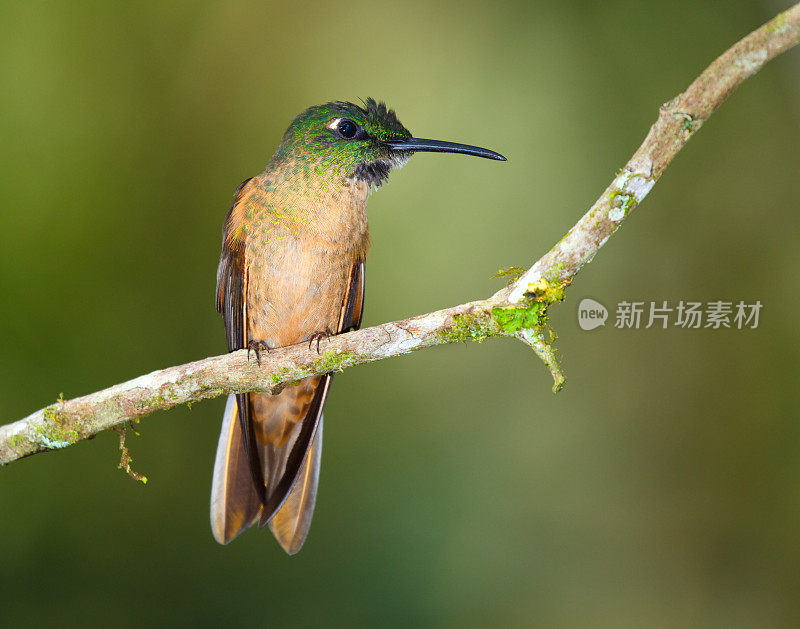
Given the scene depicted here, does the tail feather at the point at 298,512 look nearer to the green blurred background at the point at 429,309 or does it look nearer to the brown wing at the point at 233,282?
the brown wing at the point at 233,282

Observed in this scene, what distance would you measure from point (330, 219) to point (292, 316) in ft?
1.45

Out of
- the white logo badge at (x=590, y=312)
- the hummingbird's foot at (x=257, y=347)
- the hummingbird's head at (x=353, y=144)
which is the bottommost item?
the hummingbird's foot at (x=257, y=347)

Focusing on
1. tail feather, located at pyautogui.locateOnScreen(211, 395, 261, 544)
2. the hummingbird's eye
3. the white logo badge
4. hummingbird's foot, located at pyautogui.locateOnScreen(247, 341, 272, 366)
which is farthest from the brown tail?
the white logo badge

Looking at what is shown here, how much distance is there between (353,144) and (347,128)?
8cm

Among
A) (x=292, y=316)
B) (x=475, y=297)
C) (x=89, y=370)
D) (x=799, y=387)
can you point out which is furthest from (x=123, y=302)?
(x=799, y=387)

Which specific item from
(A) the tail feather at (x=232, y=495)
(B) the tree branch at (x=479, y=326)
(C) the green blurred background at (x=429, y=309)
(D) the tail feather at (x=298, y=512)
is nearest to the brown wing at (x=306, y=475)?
(D) the tail feather at (x=298, y=512)

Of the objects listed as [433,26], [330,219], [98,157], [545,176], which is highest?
[433,26]

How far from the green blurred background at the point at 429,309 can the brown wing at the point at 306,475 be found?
121 cm

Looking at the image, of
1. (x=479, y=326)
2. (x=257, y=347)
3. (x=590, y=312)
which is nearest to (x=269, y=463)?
(x=257, y=347)

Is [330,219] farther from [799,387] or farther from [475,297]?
[799,387]

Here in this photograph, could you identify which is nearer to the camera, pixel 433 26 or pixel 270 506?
pixel 270 506

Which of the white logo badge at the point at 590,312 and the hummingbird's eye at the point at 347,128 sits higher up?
the hummingbird's eye at the point at 347,128

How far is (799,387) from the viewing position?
4.73 meters

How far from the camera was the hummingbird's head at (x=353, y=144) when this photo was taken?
3098 mm
